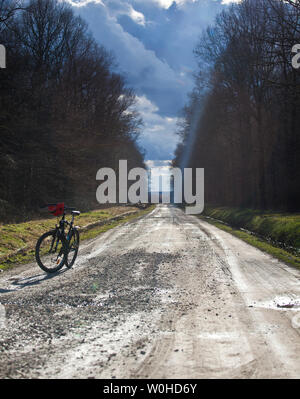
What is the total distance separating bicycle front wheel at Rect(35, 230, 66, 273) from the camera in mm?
7535

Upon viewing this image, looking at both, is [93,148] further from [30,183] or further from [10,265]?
[10,265]

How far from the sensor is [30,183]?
23656 mm

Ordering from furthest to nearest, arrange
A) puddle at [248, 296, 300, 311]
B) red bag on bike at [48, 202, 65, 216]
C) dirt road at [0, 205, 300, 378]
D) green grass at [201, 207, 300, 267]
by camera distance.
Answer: green grass at [201, 207, 300, 267]
red bag on bike at [48, 202, 65, 216]
puddle at [248, 296, 300, 311]
dirt road at [0, 205, 300, 378]

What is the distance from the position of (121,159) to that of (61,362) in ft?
147

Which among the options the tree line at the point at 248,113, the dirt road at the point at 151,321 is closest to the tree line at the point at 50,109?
the tree line at the point at 248,113

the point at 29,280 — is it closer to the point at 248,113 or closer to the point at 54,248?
the point at 54,248

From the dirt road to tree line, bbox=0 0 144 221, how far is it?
13200 mm

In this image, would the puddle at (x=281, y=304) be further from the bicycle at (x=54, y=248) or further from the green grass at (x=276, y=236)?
the bicycle at (x=54, y=248)

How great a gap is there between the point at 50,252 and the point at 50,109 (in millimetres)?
20640

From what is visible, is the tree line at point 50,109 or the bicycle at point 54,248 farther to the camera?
the tree line at point 50,109

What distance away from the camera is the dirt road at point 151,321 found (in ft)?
10.8

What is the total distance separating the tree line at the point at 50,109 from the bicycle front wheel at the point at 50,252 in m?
11.4

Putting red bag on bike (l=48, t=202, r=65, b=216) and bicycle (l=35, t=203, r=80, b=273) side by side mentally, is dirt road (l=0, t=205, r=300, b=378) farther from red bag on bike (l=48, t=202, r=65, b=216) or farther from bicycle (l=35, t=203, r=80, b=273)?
red bag on bike (l=48, t=202, r=65, b=216)

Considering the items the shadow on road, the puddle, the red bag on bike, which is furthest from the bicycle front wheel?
the puddle
